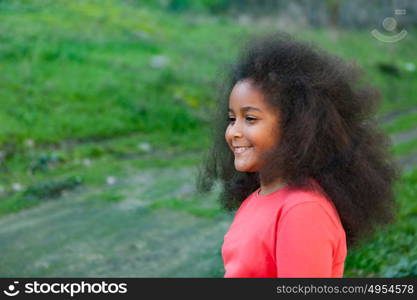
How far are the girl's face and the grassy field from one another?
4.73 ft

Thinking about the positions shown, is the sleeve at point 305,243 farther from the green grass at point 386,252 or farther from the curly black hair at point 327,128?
the green grass at point 386,252

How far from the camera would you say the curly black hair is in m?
2.00

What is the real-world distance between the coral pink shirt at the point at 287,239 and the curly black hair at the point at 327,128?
88 mm

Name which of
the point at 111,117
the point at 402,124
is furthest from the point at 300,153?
the point at 402,124

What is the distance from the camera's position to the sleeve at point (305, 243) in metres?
1.77

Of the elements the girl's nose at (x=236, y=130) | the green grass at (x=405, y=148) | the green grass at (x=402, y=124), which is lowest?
the green grass at (x=402, y=124)

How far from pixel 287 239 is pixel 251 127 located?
402mm

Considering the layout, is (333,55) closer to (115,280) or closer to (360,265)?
(115,280)

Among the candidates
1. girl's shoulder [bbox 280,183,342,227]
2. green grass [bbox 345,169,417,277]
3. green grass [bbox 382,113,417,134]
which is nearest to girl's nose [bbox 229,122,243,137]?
girl's shoulder [bbox 280,183,342,227]

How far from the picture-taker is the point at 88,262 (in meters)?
4.89

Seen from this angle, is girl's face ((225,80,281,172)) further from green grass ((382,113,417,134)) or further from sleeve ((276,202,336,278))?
green grass ((382,113,417,134))

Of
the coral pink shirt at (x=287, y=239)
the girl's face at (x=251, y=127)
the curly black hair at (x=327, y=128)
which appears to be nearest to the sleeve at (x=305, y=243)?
the coral pink shirt at (x=287, y=239)

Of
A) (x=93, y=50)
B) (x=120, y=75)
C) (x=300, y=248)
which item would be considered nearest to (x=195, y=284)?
(x=300, y=248)

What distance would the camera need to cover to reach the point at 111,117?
9227 millimetres
